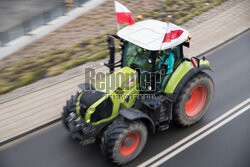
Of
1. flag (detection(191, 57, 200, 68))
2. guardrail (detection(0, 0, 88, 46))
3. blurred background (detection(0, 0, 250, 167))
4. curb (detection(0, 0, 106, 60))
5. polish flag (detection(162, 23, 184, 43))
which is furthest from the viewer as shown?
guardrail (detection(0, 0, 88, 46))

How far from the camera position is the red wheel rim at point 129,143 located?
Answer: 20.4 ft

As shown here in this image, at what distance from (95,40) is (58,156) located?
6.33 m

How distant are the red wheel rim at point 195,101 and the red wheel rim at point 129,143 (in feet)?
5.87

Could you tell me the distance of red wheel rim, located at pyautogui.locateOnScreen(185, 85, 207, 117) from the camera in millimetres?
7457

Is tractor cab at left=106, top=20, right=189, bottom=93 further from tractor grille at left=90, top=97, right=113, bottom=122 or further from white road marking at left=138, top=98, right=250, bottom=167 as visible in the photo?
white road marking at left=138, top=98, right=250, bottom=167

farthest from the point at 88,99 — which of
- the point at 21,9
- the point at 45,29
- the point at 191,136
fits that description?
the point at 21,9

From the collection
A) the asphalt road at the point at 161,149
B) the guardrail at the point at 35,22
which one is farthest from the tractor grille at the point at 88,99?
the guardrail at the point at 35,22

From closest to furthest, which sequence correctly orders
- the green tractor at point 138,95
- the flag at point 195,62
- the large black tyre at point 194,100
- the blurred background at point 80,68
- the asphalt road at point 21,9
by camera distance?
1. the green tractor at point 138,95
2. the flag at point 195,62
3. the large black tyre at point 194,100
4. the blurred background at point 80,68
5. the asphalt road at point 21,9

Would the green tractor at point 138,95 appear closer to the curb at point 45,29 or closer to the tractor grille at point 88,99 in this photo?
the tractor grille at point 88,99

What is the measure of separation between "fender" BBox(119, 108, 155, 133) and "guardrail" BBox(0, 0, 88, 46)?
24.8 ft

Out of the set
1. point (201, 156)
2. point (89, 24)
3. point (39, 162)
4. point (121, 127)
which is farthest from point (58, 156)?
point (89, 24)

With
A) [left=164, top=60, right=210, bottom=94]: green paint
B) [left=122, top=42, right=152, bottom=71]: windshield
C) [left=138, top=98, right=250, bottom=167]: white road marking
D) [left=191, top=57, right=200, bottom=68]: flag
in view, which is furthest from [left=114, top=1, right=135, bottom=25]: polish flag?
[left=138, top=98, right=250, bottom=167]: white road marking

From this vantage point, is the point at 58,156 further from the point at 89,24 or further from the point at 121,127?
the point at 89,24

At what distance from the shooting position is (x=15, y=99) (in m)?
8.84
